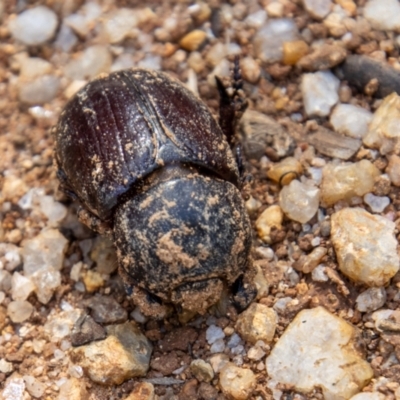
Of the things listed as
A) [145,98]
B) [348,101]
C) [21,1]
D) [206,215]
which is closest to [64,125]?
Answer: [145,98]

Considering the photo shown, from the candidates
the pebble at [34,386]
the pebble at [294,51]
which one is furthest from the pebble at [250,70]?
the pebble at [34,386]

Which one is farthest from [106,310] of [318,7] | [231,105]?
[318,7]

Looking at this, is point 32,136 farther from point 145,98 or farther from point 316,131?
point 316,131

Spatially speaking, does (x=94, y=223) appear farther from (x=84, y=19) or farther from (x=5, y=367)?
(x=84, y=19)

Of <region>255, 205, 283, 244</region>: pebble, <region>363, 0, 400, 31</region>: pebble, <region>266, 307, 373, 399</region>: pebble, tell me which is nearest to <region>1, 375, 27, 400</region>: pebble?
<region>266, 307, 373, 399</region>: pebble

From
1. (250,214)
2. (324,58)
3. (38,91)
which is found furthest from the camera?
(38,91)

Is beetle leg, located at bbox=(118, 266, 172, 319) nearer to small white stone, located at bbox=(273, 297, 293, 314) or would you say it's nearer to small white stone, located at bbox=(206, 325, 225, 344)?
small white stone, located at bbox=(206, 325, 225, 344)

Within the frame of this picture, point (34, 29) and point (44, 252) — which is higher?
point (34, 29)
